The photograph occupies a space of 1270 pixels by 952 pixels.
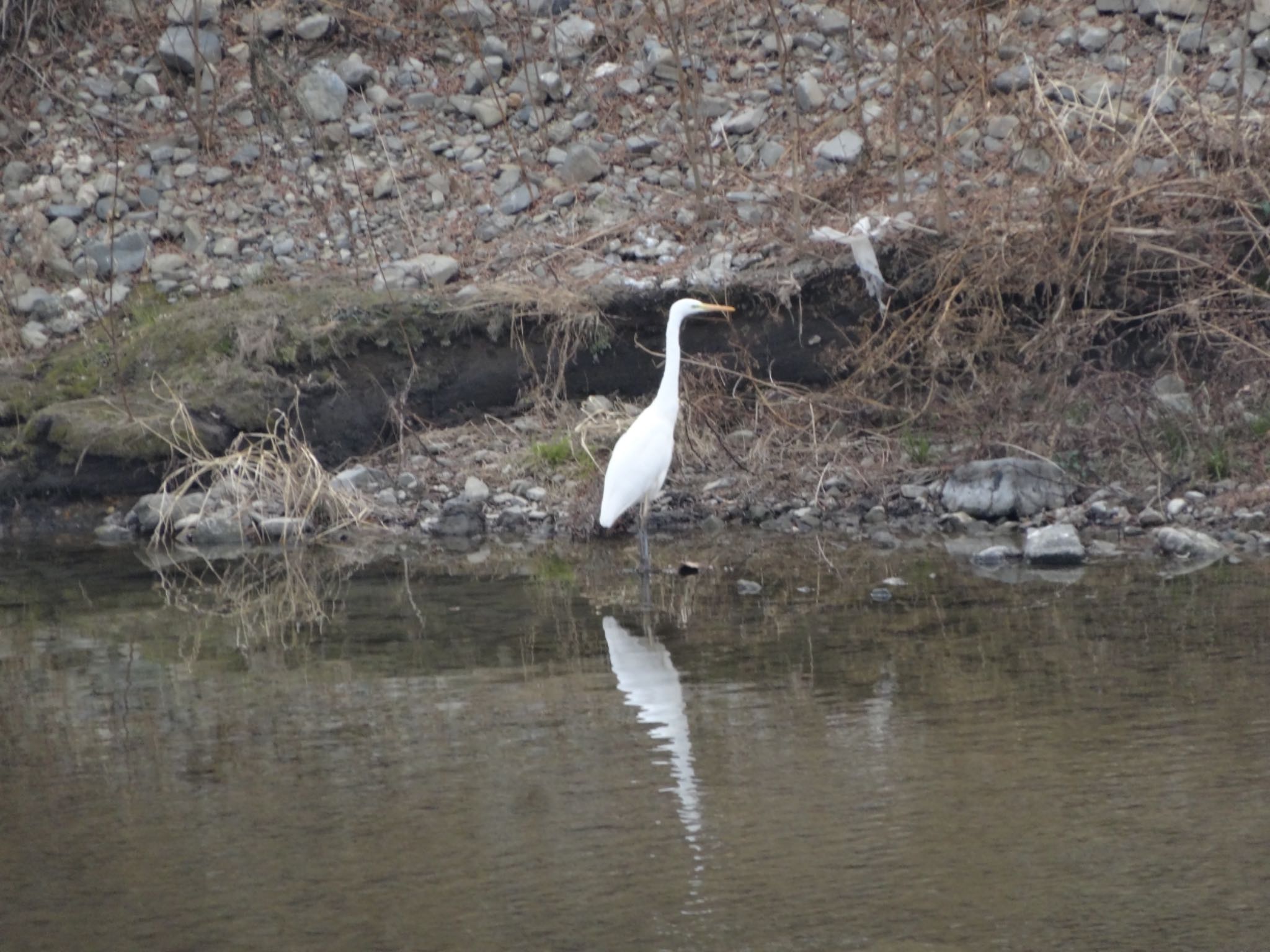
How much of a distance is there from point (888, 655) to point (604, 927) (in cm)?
234

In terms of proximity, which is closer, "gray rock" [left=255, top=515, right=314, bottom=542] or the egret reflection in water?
the egret reflection in water

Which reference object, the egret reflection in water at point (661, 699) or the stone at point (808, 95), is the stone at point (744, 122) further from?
the egret reflection in water at point (661, 699)

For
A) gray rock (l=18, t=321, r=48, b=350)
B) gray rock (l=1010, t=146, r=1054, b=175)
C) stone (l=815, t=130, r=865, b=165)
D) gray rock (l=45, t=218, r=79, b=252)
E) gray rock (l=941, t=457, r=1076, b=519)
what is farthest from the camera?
gray rock (l=45, t=218, r=79, b=252)

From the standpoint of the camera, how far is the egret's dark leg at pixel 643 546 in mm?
7055

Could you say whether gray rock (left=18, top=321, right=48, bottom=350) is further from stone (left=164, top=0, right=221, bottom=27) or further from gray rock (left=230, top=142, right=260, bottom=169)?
stone (left=164, top=0, right=221, bottom=27)

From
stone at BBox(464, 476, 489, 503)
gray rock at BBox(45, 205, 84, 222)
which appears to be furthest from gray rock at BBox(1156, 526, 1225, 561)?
gray rock at BBox(45, 205, 84, 222)

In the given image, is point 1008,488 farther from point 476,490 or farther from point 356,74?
point 356,74

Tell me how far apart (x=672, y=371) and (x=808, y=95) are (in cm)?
379

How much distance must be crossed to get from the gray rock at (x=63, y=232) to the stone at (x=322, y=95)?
1.92 m

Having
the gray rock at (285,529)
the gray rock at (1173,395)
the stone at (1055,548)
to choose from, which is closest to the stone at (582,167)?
the gray rock at (285,529)

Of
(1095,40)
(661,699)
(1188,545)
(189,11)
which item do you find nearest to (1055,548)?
(1188,545)

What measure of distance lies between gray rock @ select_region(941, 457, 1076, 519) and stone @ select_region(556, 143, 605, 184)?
160 inches

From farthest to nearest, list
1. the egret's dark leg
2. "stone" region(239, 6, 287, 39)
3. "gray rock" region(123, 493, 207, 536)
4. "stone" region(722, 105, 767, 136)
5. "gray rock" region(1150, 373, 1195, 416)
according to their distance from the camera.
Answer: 1. "stone" region(239, 6, 287, 39)
2. "stone" region(722, 105, 767, 136)
3. "gray rock" region(123, 493, 207, 536)
4. "gray rock" region(1150, 373, 1195, 416)
5. the egret's dark leg

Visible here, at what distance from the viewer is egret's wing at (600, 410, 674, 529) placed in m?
7.32
